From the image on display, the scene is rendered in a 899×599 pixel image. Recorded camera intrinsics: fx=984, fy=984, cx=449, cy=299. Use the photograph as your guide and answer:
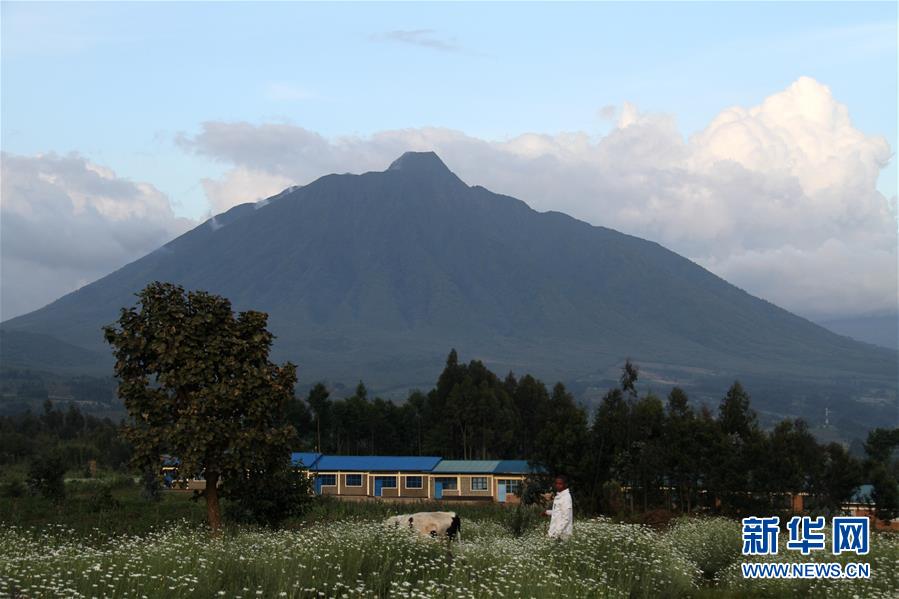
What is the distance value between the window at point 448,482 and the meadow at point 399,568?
60.5 metres

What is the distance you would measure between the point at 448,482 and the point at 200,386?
59.8 m

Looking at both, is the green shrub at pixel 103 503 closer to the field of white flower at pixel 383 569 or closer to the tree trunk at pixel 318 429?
the field of white flower at pixel 383 569

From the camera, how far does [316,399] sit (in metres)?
108

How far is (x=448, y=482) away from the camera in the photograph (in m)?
85.4

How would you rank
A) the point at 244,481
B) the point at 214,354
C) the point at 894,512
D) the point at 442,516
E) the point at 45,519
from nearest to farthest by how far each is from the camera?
the point at 442,516 → the point at 214,354 → the point at 244,481 → the point at 45,519 → the point at 894,512

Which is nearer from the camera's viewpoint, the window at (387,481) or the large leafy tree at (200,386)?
the large leafy tree at (200,386)

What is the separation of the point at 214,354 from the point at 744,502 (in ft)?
135

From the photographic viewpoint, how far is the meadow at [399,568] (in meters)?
15.4

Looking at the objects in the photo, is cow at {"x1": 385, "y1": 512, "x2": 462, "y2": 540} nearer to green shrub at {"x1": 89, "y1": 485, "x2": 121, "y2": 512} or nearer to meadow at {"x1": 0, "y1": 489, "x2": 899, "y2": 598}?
meadow at {"x1": 0, "y1": 489, "x2": 899, "y2": 598}

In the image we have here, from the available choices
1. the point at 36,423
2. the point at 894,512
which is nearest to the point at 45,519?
the point at 894,512

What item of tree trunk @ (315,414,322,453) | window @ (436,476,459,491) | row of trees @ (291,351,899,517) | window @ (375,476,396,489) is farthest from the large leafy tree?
tree trunk @ (315,414,322,453)

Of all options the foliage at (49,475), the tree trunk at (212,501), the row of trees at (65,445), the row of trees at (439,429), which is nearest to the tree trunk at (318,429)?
the row of trees at (439,429)

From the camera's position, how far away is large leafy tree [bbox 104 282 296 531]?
26.7m

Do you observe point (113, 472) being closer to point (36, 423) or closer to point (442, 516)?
point (36, 423)
